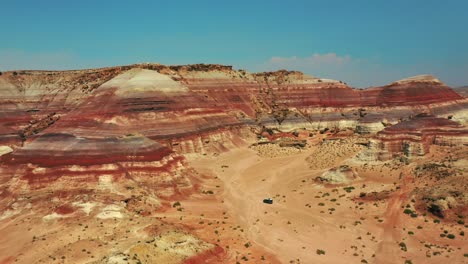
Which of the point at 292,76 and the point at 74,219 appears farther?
the point at 292,76

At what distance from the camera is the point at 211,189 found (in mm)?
48750

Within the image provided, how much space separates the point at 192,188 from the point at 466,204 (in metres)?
27.1

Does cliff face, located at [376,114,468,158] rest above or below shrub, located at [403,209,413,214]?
above

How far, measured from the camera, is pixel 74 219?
A: 37125 millimetres

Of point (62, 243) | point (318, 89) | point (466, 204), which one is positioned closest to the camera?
point (62, 243)

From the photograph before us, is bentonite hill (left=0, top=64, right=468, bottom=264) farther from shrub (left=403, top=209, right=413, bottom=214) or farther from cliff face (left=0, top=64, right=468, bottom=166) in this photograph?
cliff face (left=0, top=64, right=468, bottom=166)

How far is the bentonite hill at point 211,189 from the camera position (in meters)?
32.0

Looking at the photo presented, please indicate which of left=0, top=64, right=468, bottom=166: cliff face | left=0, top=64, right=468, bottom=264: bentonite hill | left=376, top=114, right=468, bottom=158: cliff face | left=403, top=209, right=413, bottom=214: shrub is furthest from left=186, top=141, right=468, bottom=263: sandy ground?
left=0, top=64, right=468, bottom=166: cliff face

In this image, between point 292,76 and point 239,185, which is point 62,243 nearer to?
point 239,185

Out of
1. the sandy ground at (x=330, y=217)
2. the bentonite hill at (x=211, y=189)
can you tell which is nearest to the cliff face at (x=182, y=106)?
the bentonite hill at (x=211, y=189)

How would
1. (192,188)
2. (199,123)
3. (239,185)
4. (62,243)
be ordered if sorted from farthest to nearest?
(199,123)
(239,185)
(192,188)
(62,243)

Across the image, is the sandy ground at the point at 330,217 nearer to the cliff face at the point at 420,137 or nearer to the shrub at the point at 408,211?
the shrub at the point at 408,211

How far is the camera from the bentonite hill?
32.0 m

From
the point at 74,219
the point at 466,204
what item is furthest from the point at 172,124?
the point at 466,204
